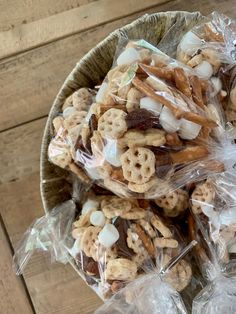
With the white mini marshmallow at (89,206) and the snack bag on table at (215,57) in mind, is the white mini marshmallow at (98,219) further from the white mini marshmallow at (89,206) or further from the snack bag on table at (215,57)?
the snack bag on table at (215,57)

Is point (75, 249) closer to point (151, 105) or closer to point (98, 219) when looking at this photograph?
point (98, 219)

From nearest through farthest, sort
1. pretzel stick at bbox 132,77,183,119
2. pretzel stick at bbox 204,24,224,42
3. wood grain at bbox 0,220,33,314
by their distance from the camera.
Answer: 1. pretzel stick at bbox 132,77,183,119
2. pretzel stick at bbox 204,24,224,42
3. wood grain at bbox 0,220,33,314

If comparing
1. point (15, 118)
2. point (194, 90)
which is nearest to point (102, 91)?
point (194, 90)

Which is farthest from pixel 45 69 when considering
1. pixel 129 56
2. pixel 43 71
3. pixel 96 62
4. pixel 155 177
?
pixel 155 177

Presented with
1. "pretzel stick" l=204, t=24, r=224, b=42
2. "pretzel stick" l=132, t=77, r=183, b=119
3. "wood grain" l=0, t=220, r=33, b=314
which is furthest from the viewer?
"wood grain" l=0, t=220, r=33, b=314

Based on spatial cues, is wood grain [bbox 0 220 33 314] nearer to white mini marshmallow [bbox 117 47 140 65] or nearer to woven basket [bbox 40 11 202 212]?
woven basket [bbox 40 11 202 212]

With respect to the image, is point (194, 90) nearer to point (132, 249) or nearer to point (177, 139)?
point (177, 139)

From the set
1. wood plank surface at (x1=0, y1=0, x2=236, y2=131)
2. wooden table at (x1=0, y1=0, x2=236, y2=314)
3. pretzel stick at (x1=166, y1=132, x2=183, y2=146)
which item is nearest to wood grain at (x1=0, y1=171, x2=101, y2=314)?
wooden table at (x1=0, y1=0, x2=236, y2=314)

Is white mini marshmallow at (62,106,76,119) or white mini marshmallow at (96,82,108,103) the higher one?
white mini marshmallow at (96,82,108,103)

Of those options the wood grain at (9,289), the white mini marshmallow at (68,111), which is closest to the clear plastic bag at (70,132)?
the white mini marshmallow at (68,111)
